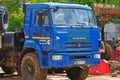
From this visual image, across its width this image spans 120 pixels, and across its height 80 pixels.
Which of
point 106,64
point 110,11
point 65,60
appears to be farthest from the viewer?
point 110,11

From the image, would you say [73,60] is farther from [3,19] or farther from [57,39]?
[3,19]

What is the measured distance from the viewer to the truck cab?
13.5 meters

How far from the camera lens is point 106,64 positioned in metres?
18.0

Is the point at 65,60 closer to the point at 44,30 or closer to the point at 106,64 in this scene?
the point at 44,30

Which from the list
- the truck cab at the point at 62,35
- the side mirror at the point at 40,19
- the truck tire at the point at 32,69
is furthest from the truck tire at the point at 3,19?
the side mirror at the point at 40,19

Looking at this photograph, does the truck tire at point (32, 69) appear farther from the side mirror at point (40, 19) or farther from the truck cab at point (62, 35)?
the side mirror at point (40, 19)

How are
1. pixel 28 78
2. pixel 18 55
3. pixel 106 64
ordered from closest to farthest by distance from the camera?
1. pixel 28 78
2. pixel 18 55
3. pixel 106 64

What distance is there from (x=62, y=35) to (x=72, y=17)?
879 millimetres

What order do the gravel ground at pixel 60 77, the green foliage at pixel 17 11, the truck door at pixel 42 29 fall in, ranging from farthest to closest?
the green foliage at pixel 17 11 → the gravel ground at pixel 60 77 → the truck door at pixel 42 29

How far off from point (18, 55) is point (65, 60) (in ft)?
10.6

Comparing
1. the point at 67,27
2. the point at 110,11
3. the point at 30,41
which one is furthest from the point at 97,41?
the point at 110,11

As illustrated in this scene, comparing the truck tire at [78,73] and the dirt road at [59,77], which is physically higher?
the truck tire at [78,73]

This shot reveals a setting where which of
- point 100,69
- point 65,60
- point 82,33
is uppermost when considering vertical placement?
point 82,33

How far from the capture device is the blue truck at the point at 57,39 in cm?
1347
